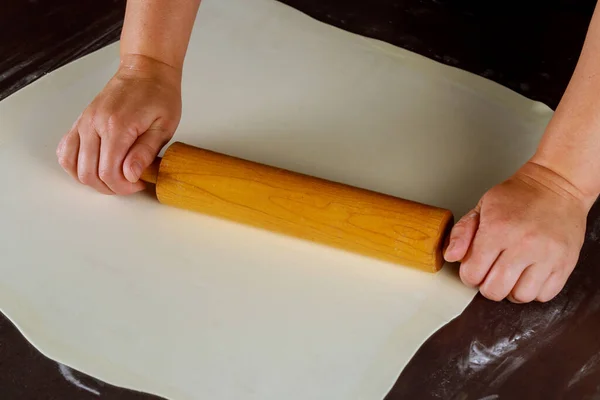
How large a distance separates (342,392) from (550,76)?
0.78 m

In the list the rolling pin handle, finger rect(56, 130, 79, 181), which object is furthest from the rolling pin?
finger rect(56, 130, 79, 181)

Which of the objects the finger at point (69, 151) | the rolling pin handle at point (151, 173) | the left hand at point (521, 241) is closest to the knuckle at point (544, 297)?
the left hand at point (521, 241)

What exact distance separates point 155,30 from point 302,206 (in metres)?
0.39

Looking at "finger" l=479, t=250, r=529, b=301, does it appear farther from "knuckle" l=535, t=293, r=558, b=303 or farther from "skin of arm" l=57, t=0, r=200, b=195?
"skin of arm" l=57, t=0, r=200, b=195

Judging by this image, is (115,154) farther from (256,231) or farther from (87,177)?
(256,231)

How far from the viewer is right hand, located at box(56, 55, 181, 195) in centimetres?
112

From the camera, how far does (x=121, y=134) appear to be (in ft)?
3.71

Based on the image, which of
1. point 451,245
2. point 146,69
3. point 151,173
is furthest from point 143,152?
point 451,245

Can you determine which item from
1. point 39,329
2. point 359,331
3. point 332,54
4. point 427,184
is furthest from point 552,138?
point 39,329

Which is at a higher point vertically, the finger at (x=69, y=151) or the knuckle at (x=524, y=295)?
the knuckle at (x=524, y=295)

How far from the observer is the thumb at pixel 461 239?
3.35ft

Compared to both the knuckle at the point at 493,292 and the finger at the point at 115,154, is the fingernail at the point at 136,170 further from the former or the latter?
the knuckle at the point at 493,292

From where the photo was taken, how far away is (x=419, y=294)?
1.05 metres

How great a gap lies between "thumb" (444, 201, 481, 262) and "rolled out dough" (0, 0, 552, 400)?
0.06m
